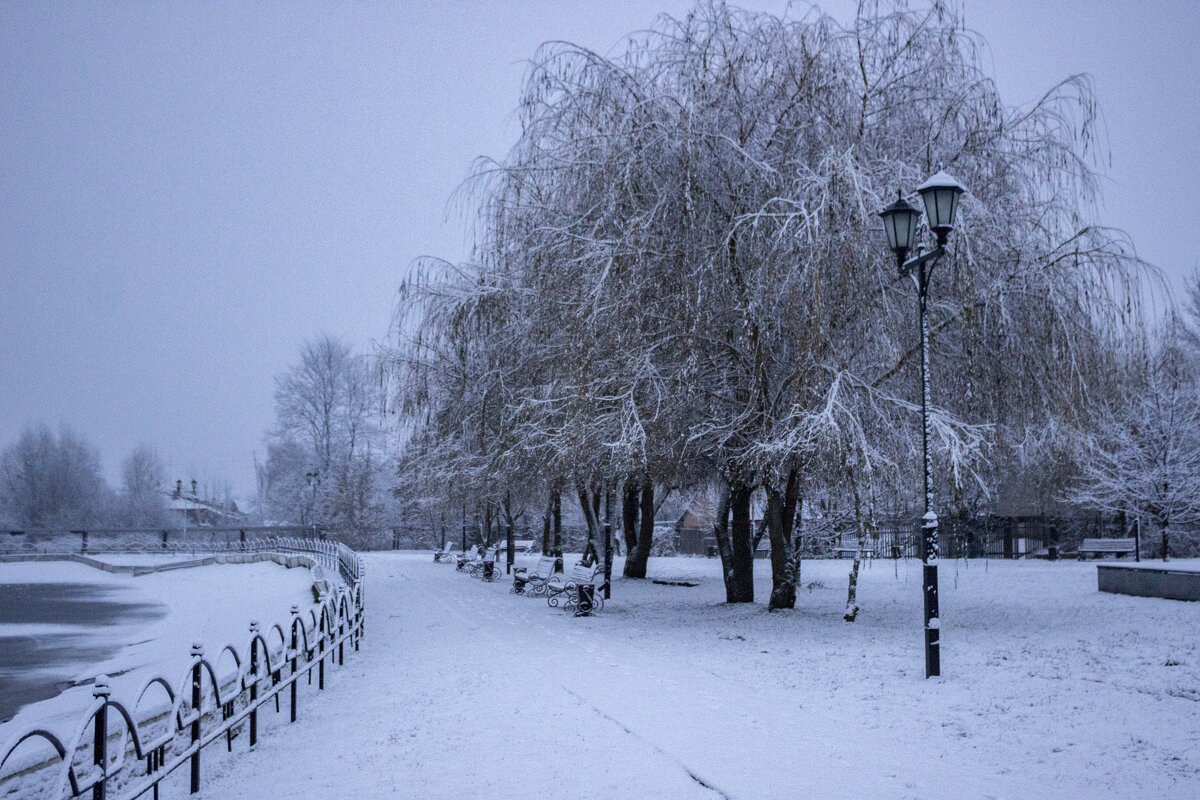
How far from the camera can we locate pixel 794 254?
41.8 feet

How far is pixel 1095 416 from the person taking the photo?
48.4ft

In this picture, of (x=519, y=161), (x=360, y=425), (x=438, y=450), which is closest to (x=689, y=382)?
(x=519, y=161)

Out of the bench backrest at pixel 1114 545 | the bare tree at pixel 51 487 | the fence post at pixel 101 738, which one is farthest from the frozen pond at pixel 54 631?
the bare tree at pixel 51 487

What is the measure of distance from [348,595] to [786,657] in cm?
591

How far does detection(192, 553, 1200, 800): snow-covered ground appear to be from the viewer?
6.41 metres

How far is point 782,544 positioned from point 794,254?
621 cm

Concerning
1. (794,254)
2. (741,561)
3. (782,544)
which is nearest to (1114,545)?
(741,561)

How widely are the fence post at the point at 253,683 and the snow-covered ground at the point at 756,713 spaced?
6.8 inches

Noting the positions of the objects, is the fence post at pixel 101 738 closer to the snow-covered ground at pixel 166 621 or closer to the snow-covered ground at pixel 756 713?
the snow-covered ground at pixel 166 621

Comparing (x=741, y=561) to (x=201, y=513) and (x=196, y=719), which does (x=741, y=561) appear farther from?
(x=201, y=513)

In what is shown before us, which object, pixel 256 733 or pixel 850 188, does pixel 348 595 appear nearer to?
pixel 256 733

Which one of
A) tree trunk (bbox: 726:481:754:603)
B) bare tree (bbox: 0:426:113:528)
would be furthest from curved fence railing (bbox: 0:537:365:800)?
bare tree (bbox: 0:426:113:528)

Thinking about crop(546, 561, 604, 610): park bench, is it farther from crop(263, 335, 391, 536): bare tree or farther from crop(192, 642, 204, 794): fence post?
crop(263, 335, 391, 536): bare tree

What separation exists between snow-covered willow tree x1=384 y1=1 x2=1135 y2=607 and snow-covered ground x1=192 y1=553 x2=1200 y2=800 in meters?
2.69
